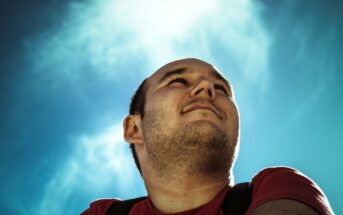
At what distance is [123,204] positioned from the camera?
4.43 metres

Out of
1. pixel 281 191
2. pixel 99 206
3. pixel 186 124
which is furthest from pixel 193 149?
pixel 99 206

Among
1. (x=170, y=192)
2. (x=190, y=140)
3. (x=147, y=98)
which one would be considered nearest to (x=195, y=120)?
(x=190, y=140)

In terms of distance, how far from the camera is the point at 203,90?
460 centimetres

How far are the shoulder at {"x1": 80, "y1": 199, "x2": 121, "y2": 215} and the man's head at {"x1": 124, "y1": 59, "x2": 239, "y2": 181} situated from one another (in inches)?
27.5

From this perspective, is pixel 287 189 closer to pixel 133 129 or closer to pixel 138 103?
pixel 133 129

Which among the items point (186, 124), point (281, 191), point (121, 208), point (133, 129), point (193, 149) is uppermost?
point (133, 129)

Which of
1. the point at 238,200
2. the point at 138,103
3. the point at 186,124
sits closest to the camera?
the point at 238,200

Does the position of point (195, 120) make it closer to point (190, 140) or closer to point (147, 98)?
point (190, 140)

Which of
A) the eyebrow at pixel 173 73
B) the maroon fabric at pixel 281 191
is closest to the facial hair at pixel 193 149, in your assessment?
the maroon fabric at pixel 281 191

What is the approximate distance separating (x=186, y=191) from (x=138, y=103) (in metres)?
1.91

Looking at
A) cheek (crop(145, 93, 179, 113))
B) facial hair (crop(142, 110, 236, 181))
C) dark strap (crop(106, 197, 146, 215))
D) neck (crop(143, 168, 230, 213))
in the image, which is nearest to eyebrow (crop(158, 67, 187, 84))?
cheek (crop(145, 93, 179, 113))

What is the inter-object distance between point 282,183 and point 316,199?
0.30 meters

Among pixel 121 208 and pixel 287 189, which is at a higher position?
pixel 121 208

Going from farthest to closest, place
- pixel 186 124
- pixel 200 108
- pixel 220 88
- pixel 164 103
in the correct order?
1. pixel 220 88
2. pixel 164 103
3. pixel 200 108
4. pixel 186 124
